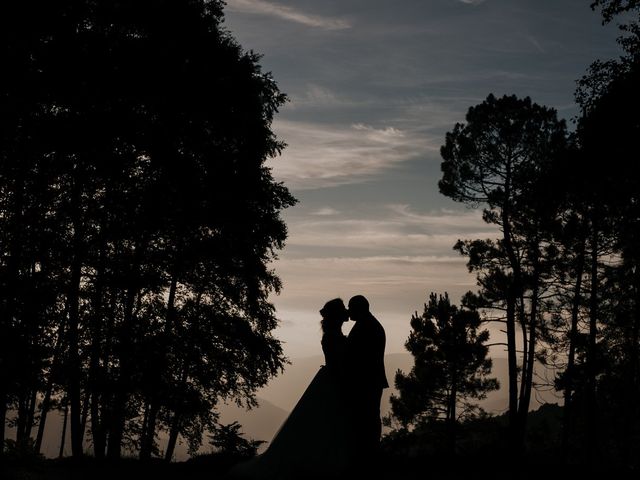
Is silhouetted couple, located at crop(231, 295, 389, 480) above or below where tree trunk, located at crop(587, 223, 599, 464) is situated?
below

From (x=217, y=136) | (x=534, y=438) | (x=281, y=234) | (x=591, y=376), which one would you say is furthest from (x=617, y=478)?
(x=534, y=438)

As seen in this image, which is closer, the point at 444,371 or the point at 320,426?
the point at 320,426

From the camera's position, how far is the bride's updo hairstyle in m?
9.34

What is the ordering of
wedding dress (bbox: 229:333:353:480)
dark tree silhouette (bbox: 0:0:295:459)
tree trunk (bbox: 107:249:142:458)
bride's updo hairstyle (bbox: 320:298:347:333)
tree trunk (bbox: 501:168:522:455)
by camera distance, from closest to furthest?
wedding dress (bbox: 229:333:353:480), bride's updo hairstyle (bbox: 320:298:347:333), dark tree silhouette (bbox: 0:0:295:459), tree trunk (bbox: 107:249:142:458), tree trunk (bbox: 501:168:522:455)

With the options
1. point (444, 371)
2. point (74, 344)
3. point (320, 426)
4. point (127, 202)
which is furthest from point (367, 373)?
point (444, 371)

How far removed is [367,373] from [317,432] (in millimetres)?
1347

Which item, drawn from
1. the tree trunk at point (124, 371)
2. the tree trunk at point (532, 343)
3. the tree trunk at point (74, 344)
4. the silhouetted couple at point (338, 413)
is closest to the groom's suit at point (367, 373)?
the silhouetted couple at point (338, 413)

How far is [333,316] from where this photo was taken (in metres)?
9.34

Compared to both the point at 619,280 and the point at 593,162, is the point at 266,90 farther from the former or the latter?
the point at 619,280

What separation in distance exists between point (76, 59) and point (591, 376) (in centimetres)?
2273

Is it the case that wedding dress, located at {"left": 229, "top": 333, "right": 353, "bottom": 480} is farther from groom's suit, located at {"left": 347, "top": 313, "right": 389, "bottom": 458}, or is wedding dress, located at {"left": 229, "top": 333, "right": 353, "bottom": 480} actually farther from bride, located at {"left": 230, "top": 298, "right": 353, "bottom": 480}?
groom's suit, located at {"left": 347, "top": 313, "right": 389, "bottom": 458}

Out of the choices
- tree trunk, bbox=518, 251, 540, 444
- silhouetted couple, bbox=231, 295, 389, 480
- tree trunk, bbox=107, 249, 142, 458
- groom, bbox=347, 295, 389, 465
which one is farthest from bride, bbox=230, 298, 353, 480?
tree trunk, bbox=518, 251, 540, 444

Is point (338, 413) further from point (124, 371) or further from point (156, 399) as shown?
point (156, 399)

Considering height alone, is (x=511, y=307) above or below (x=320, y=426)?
above
